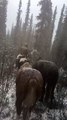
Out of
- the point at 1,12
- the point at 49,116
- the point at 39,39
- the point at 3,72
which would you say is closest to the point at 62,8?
the point at 1,12

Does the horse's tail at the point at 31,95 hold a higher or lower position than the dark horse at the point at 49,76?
higher

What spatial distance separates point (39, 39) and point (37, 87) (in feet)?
94.3

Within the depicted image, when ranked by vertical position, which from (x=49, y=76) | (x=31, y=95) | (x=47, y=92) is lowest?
(x=47, y=92)

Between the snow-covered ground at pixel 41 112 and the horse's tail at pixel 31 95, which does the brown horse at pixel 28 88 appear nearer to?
the horse's tail at pixel 31 95

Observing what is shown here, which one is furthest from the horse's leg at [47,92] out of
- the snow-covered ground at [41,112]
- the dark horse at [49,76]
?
the snow-covered ground at [41,112]

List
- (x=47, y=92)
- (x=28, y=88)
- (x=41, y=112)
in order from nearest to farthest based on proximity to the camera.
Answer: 1. (x=28, y=88)
2. (x=41, y=112)
3. (x=47, y=92)

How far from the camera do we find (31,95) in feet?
22.7

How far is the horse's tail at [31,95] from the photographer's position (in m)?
6.84

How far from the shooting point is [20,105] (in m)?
7.40

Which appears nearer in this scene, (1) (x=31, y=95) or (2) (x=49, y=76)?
(1) (x=31, y=95)

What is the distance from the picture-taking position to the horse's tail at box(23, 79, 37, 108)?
6836mm

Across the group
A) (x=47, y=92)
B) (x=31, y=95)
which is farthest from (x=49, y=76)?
(x=31, y=95)

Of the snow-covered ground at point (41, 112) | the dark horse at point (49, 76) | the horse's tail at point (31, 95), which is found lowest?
the snow-covered ground at point (41, 112)

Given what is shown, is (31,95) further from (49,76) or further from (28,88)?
(49,76)
